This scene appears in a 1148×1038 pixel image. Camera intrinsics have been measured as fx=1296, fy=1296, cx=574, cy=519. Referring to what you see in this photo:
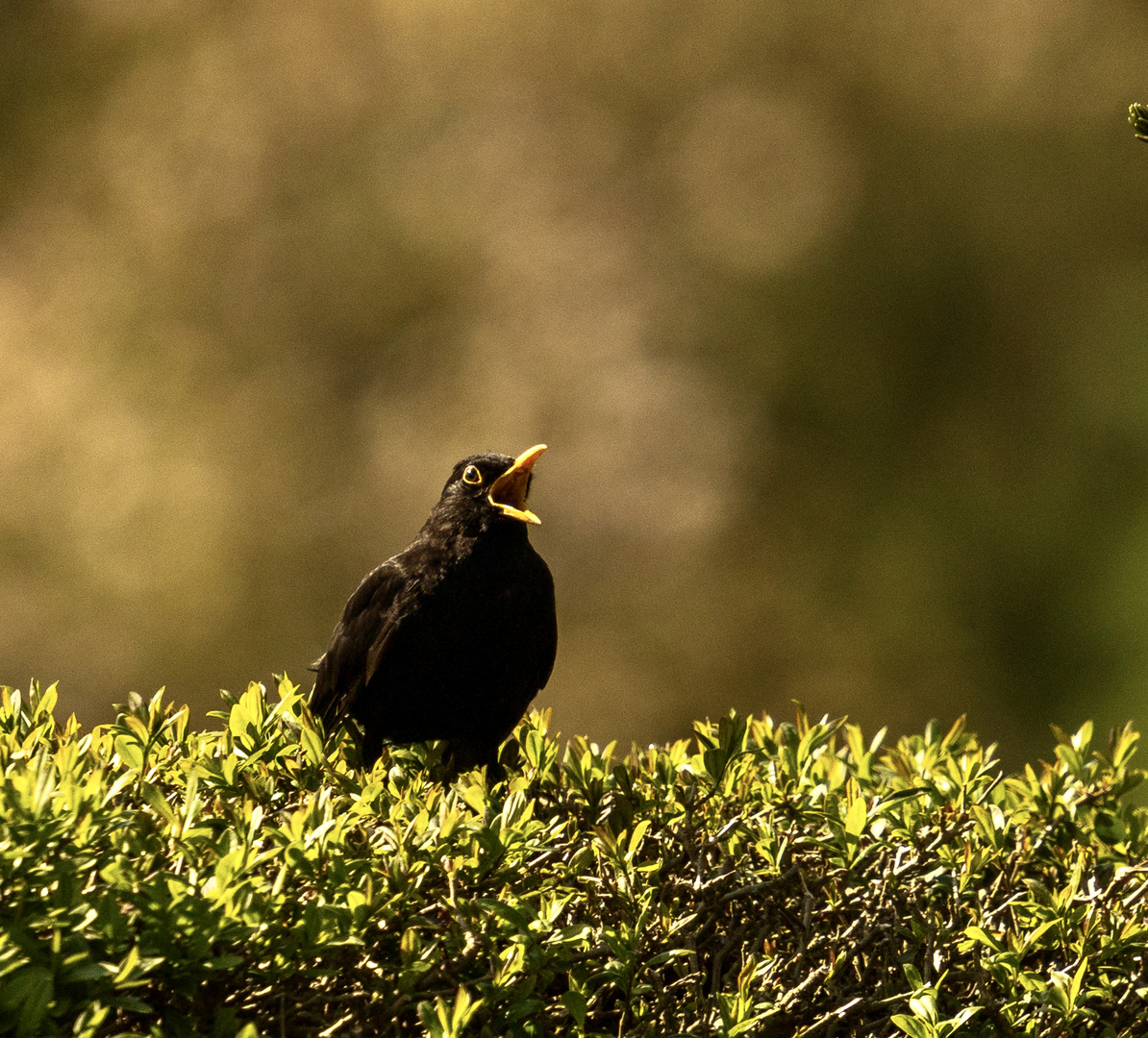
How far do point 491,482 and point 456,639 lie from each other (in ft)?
1.84

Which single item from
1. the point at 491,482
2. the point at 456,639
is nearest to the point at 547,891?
the point at 456,639

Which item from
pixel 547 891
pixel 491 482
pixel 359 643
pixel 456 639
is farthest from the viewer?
pixel 491 482

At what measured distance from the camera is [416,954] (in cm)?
242

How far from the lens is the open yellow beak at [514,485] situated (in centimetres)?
412

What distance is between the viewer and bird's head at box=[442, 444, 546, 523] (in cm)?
419

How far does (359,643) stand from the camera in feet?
13.6

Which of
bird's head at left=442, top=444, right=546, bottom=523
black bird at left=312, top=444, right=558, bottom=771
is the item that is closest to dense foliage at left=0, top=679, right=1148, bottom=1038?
black bird at left=312, top=444, right=558, bottom=771

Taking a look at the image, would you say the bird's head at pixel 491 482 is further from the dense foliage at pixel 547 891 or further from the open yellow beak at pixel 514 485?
the dense foliage at pixel 547 891

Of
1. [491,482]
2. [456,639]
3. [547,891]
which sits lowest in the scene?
[547,891]

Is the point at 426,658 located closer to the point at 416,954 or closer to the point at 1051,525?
the point at 416,954

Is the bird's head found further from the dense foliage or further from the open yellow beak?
the dense foliage

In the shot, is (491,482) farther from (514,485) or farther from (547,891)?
(547,891)

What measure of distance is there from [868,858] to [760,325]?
7603mm

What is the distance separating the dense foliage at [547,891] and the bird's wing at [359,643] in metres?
0.45
